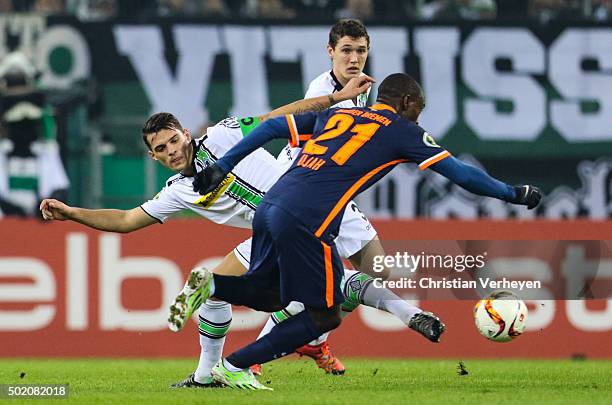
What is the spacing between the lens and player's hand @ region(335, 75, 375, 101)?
8711mm

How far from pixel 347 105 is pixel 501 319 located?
73.3 inches

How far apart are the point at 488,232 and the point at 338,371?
10.6ft

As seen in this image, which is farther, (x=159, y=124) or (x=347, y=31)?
(x=347, y=31)

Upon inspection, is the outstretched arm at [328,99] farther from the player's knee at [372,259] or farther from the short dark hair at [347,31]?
the player's knee at [372,259]

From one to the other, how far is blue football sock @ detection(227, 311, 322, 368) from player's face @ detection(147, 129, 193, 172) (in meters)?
1.34

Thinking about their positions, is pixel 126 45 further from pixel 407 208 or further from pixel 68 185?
pixel 407 208

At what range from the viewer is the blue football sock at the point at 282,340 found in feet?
26.1

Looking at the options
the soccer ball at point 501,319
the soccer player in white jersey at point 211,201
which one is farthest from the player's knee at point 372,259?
the soccer ball at point 501,319

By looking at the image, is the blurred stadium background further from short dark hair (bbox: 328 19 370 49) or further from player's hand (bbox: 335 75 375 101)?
player's hand (bbox: 335 75 375 101)

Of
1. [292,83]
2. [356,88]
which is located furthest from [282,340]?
[292,83]

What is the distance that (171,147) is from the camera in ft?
28.2

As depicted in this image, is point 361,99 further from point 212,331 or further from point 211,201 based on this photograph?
point 212,331

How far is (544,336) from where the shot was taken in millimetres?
12523

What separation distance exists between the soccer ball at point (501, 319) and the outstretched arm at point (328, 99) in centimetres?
166
